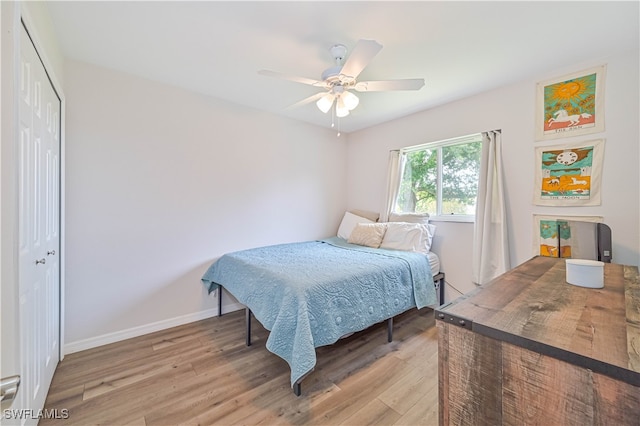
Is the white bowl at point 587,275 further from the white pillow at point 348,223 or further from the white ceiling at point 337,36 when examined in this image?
the white pillow at point 348,223

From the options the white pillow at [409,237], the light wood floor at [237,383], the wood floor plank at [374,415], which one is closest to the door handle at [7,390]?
the light wood floor at [237,383]

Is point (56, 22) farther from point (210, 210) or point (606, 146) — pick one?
point (606, 146)

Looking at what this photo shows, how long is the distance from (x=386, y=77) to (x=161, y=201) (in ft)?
8.17

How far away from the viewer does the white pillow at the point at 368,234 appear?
3.17m

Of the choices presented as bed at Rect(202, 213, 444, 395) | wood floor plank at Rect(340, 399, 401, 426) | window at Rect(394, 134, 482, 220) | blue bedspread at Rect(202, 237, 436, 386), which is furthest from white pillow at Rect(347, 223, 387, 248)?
wood floor plank at Rect(340, 399, 401, 426)

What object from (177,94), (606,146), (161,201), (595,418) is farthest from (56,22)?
(606,146)

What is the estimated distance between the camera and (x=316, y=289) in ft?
5.82

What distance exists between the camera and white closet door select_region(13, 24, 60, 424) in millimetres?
1188

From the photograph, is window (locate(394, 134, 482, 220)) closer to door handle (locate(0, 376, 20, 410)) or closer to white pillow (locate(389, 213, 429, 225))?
white pillow (locate(389, 213, 429, 225))

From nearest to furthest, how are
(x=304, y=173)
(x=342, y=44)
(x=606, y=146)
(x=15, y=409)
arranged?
(x=15, y=409)
(x=342, y=44)
(x=606, y=146)
(x=304, y=173)

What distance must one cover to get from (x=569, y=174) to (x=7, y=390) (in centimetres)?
334

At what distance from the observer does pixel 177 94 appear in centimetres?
262

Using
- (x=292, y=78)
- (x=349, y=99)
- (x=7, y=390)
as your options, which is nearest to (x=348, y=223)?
(x=349, y=99)

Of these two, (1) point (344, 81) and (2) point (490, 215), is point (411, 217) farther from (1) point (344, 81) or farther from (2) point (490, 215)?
(1) point (344, 81)
